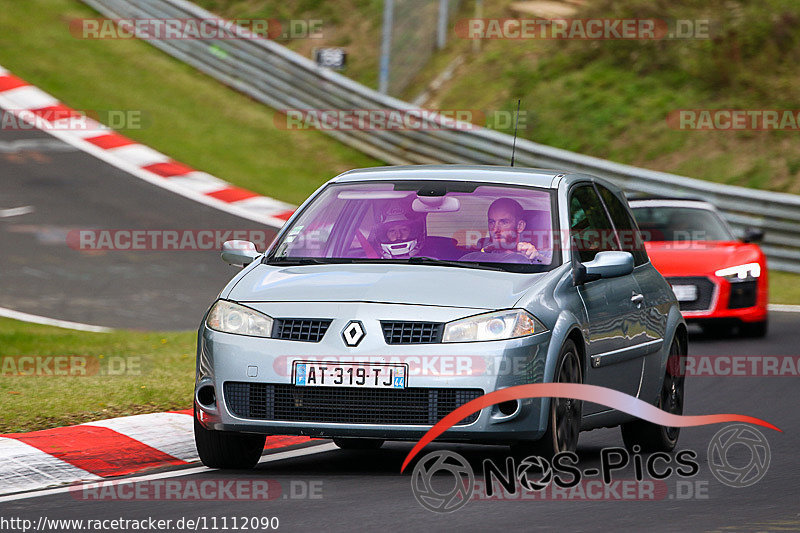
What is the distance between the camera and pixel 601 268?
7.93m

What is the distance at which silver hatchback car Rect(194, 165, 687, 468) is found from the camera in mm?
7156

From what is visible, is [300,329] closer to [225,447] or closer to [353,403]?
[353,403]

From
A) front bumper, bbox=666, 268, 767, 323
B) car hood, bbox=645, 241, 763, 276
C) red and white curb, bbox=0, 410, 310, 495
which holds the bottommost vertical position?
red and white curb, bbox=0, 410, 310, 495

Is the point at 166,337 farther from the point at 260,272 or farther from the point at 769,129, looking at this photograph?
the point at 769,129

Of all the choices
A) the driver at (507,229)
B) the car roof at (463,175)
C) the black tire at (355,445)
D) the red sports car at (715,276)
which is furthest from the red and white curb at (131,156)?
the driver at (507,229)

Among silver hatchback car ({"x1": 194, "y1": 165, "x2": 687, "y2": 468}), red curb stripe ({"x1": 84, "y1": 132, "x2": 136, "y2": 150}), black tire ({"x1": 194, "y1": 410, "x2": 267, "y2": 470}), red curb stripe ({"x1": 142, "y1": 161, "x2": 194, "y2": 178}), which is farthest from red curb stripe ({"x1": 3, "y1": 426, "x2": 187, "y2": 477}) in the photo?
red curb stripe ({"x1": 84, "y1": 132, "x2": 136, "y2": 150})

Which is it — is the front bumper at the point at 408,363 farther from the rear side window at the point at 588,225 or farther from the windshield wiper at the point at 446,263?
the rear side window at the point at 588,225

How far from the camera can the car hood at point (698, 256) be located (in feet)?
52.0

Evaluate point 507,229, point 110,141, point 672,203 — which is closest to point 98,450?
point 507,229

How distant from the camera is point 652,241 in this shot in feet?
54.1

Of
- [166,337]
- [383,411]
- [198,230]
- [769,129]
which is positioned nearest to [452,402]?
[383,411]

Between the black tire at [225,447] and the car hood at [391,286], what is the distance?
708 millimetres

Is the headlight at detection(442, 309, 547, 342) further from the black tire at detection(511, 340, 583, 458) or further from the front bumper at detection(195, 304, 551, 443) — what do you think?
the black tire at detection(511, 340, 583, 458)

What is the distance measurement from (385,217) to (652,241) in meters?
8.60
